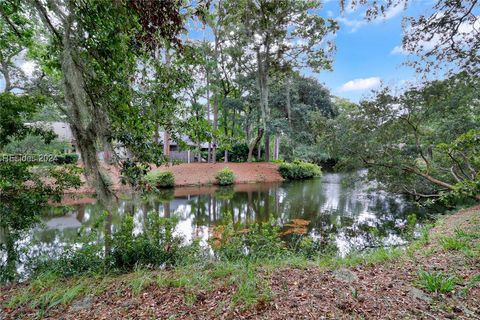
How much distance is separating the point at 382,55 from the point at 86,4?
5.42 meters

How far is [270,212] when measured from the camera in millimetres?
8484

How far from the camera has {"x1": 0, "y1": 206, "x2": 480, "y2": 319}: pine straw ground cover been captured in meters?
1.93

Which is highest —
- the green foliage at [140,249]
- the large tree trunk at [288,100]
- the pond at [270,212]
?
the large tree trunk at [288,100]

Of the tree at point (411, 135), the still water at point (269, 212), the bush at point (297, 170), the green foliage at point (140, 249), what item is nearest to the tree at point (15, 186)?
the still water at point (269, 212)

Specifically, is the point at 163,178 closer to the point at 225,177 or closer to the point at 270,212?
the point at 225,177

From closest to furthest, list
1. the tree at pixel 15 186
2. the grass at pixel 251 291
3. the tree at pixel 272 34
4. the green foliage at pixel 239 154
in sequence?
the grass at pixel 251 291 → the tree at pixel 15 186 → the tree at pixel 272 34 → the green foliage at pixel 239 154

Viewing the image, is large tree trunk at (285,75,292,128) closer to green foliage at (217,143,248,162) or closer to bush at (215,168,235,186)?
bush at (215,168,235,186)

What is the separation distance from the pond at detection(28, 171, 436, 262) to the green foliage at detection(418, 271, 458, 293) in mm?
2822

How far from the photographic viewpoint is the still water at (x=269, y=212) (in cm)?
557

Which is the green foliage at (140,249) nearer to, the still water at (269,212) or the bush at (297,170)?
the still water at (269,212)

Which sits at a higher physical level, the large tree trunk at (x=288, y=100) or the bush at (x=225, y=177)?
the large tree trunk at (x=288, y=100)

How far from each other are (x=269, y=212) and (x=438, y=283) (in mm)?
6392

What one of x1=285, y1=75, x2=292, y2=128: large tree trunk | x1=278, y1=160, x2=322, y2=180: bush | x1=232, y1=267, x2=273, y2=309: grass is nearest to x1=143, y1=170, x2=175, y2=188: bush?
x1=278, y1=160, x2=322, y2=180: bush

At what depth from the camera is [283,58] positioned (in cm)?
1474
